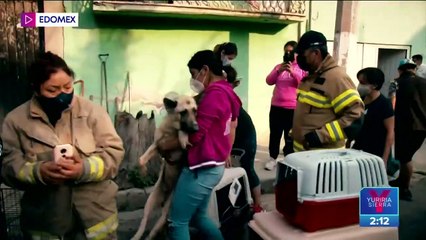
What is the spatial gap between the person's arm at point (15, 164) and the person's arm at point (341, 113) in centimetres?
185

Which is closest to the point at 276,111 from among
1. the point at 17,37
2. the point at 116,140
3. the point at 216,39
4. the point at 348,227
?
the point at 216,39

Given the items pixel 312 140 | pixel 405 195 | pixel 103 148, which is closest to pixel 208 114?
pixel 103 148

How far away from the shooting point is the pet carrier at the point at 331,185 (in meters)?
2.26

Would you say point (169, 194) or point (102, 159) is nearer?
point (102, 159)

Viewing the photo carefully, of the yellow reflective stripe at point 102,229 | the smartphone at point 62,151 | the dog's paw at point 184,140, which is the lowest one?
the yellow reflective stripe at point 102,229

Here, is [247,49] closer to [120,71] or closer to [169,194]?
[120,71]

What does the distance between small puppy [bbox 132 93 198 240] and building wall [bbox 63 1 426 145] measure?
3.89 m

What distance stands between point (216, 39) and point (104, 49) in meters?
2.09

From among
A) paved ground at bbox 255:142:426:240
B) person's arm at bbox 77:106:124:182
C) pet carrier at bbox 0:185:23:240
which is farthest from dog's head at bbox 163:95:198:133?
paved ground at bbox 255:142:426:240

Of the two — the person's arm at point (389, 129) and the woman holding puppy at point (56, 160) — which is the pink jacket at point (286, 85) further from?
the woman holding puppy at point (56, 160)

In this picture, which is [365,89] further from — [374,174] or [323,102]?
[374,174]

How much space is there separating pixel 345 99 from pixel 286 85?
8.53ft

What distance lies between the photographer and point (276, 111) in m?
5.41

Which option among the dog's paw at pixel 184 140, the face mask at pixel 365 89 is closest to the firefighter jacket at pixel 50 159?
the dog's paw at pixel 184 140
